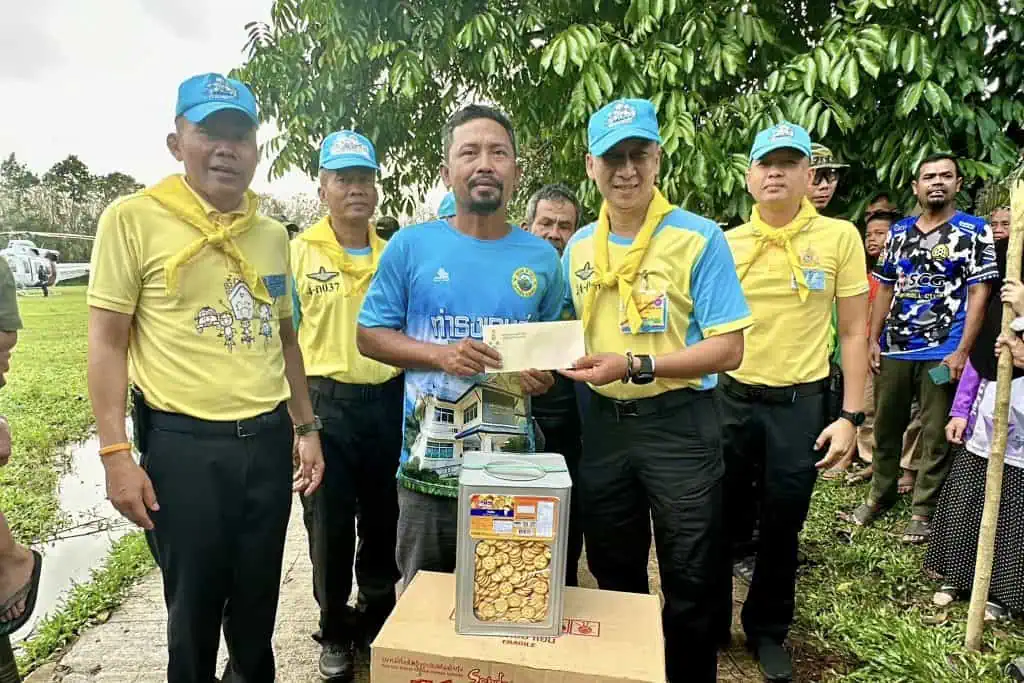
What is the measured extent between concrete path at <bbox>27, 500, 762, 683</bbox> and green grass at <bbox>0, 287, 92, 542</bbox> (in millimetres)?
1434

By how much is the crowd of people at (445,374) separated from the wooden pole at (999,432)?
0.12 metres

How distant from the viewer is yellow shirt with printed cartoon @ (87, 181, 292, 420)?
1737mm

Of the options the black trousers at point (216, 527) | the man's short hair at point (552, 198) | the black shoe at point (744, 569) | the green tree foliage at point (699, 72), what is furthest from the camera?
the green tree foliage at point (699, 72)

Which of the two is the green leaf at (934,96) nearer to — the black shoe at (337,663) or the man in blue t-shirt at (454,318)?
the man in blue t-shirt at (454,318)

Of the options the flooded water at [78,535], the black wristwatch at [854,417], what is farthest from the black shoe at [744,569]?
the flooded water at [78,535]

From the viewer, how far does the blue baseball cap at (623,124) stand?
202cm

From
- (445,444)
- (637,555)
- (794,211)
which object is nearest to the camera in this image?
(445,444)

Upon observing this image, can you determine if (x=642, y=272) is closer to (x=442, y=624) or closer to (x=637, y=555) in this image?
(x=637, y=555)

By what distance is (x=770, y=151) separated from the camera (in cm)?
270

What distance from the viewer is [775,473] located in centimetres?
263

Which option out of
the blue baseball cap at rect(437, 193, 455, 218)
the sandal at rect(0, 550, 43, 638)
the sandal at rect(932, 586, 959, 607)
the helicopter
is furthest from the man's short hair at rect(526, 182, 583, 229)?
the sandal at rect(0, 550, 43, 638)

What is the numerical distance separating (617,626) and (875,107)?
4.01 meters

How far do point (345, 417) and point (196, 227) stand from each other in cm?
107

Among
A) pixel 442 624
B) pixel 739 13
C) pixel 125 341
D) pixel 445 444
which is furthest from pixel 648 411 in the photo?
pixel 739 13
